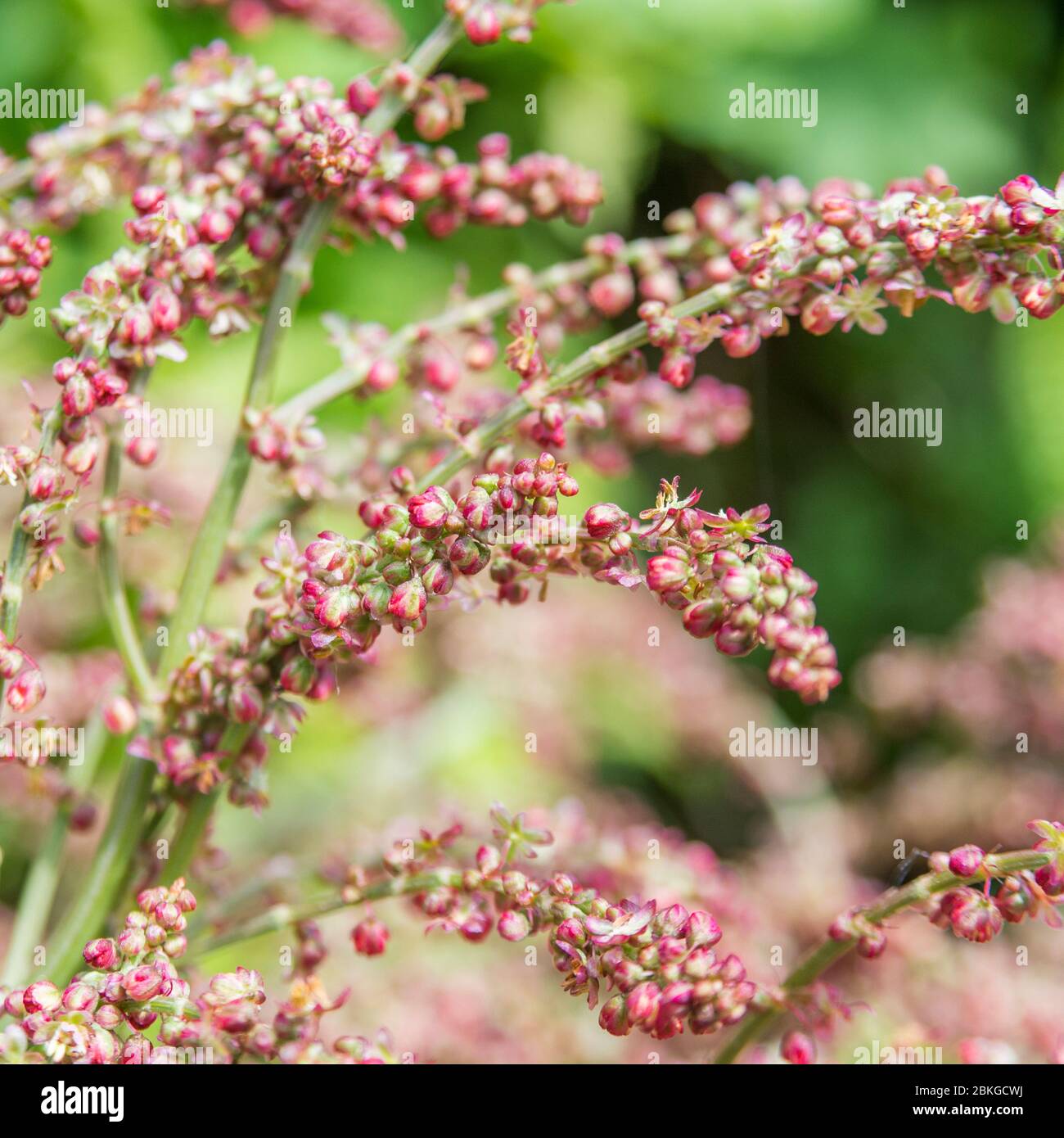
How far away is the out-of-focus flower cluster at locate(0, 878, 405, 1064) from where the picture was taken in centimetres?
46

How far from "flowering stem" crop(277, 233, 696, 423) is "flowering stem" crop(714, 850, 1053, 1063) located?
385 mm

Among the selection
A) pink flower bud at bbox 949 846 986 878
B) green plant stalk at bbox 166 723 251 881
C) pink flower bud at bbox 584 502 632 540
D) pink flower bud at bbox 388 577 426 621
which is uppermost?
pink flower bud at bbox 584 502 632 540

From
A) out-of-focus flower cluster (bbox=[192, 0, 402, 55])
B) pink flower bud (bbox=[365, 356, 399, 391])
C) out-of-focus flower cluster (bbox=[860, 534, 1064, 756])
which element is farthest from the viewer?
out-of-focus flower cluster (bbox=[860, 534, 1064, 756])

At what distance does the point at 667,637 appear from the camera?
1.91 metres

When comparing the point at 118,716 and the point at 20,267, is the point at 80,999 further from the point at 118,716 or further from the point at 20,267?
the point at 20,267

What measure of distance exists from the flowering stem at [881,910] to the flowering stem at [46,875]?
0.38 meters

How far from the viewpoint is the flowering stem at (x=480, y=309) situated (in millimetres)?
662

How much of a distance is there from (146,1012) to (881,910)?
1.07 ft

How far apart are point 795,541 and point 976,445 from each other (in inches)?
18.8

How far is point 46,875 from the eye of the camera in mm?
675

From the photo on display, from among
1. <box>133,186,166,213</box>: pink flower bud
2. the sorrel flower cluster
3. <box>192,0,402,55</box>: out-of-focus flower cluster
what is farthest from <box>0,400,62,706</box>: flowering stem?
<box>192,0,402,55</box>: out-of-focus flower cluster

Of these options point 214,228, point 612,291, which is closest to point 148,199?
point 214,228

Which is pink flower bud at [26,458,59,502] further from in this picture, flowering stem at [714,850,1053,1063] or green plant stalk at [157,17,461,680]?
flowering stem at [714,850,1053,1063]
